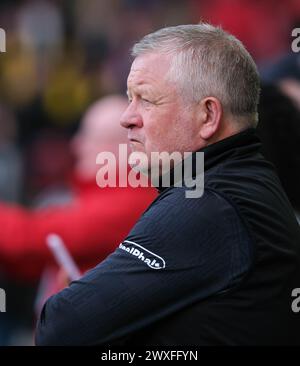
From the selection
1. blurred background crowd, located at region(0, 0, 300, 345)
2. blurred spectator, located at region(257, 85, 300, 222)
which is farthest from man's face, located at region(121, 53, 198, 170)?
blurred background crowd, located at region(0, 0, 300, 345)

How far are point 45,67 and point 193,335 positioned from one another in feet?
21.8

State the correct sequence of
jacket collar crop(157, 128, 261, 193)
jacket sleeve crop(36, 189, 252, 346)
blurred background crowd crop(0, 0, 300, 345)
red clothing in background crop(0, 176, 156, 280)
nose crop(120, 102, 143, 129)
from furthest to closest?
blurred background crowd crop(0, 0, 300, 345), red clothing in background crop(0, 176, 156, 280), nose crop(120, 102, 143, 129), jacket collar crop(157, 128, 261, 193), jacket sleeve crop(36, 189, 252, 346)

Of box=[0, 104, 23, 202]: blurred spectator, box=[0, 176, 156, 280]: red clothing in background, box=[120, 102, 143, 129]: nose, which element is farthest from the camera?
box=[0, 104, 23, 202]: blurred spectator

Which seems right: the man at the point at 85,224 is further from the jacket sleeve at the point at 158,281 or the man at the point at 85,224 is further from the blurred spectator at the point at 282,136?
the jacket sleeve at the point at 158,281

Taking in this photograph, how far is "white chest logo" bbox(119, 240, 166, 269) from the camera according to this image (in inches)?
94.0

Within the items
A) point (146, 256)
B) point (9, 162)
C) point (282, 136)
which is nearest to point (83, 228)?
point (282, 136)

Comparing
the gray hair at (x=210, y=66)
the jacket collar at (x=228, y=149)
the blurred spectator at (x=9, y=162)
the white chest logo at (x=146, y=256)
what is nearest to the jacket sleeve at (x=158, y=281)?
the white chest logo at (x=146, y=256)

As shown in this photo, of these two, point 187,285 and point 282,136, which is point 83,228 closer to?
point 282,136

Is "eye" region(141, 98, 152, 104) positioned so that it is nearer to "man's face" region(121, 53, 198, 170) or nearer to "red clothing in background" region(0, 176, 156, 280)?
"man's face" region(121, 53, 198, 170)

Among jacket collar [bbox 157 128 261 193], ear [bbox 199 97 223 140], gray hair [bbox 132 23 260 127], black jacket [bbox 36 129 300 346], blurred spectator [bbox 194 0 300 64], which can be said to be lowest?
black jacket [bbox 36 129 300 346]

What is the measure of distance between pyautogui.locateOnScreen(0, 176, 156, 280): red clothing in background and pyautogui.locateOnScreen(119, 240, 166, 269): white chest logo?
198 cm

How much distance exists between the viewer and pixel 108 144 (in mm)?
4676

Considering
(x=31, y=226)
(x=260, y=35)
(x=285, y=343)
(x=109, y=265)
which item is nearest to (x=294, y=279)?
(x=285, y=343)
